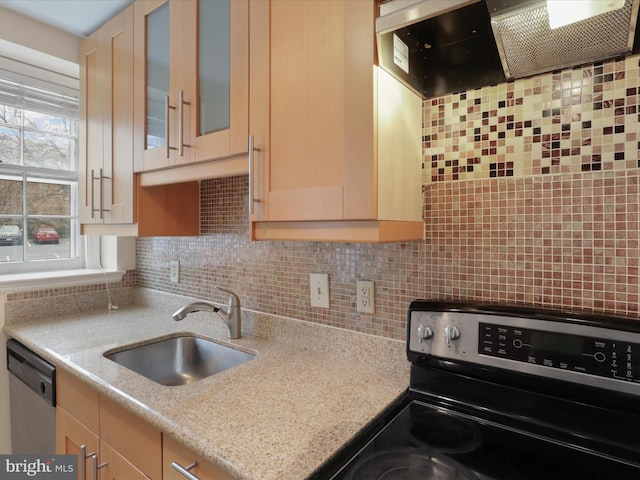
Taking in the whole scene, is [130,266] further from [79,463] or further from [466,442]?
[466,442]

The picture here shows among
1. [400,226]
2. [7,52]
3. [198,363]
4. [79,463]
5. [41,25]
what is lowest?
[79,463]

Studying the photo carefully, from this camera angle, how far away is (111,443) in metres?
1.11

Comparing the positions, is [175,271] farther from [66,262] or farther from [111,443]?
[111,443]

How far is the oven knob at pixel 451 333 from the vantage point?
967 millimetres

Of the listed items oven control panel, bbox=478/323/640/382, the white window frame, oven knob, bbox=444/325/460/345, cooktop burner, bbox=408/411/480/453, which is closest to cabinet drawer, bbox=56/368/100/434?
the white window frame

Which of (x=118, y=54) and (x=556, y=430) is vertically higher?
(x=118, y=54)

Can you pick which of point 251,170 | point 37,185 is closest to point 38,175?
point 37,185

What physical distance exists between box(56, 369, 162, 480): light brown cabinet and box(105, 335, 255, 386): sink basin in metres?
0.21

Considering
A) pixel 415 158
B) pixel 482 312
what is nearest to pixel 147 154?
pixel 415 158

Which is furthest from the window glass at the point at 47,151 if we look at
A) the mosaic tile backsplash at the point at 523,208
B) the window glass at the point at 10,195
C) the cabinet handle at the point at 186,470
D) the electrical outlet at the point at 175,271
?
the cabinet handle at the point at 186,470

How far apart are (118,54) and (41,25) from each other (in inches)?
23.8

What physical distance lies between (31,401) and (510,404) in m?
1.85

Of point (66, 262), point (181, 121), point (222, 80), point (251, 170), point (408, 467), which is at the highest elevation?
point (222, 80)

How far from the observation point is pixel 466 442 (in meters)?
0.84
